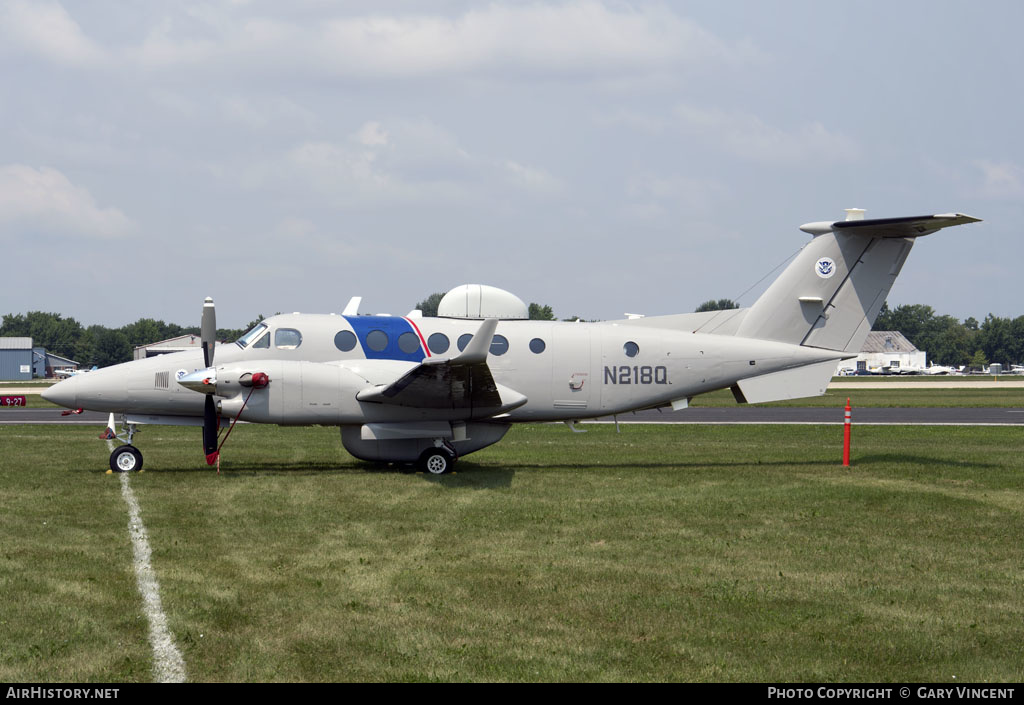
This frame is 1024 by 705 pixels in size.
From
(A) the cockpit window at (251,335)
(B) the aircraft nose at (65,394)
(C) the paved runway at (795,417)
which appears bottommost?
(C) the paved runway at (795,417)

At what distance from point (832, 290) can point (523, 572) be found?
1240cm

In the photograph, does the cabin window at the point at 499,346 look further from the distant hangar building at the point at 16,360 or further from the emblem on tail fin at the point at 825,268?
the distant hangar building at the point at 16,360

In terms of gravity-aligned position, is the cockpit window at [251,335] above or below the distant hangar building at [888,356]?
below

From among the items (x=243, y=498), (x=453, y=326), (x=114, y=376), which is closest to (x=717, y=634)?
(x=243, y=498)

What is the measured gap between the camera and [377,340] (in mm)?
18484

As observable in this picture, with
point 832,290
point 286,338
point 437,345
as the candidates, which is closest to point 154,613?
point 286,338

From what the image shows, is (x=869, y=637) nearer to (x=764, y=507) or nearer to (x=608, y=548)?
(x=608, y=548)

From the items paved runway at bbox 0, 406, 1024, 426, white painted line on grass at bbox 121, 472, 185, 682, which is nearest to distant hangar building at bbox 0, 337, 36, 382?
paved runway at bbox 0, 406, 1024, 426

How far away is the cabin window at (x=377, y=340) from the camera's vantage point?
18453 mm

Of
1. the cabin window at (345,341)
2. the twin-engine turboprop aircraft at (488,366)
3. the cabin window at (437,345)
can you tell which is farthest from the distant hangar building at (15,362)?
the cabin window at (437,345)

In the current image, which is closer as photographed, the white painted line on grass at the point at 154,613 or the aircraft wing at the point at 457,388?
the white painted line on grass at the point at 154,613

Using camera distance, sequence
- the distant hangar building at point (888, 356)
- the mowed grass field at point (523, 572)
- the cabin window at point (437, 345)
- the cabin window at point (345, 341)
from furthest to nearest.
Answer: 1. the distant hangar building at point (888, 356)
2. the cabin window at point (437, 345)
3. the cabin window at point (345, 341)
4. the mowed grass field at point (523, 572)

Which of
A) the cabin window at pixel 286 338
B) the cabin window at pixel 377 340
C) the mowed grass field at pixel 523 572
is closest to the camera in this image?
the mowed grass field at pixel 523 572

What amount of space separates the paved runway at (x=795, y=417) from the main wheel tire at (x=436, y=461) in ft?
53.5
